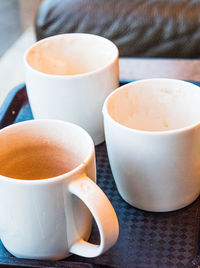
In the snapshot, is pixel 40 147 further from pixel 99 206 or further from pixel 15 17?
pixel 15 17

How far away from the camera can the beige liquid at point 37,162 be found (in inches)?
14.9

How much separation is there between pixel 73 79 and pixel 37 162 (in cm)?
9

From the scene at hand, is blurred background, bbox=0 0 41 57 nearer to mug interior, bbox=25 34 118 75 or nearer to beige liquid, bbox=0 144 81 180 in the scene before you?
mug interior, bbox=25 34 118 75

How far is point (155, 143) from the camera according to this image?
0.34 metres

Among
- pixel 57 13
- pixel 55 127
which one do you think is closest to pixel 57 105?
pixel 55 127

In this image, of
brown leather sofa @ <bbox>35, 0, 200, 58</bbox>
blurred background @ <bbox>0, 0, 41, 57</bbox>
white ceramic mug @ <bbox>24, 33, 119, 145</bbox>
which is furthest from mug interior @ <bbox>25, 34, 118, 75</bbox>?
blurred background @ <bbox>0, 0, 41, 57</bbox>

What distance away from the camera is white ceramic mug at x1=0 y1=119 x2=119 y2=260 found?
0.31 m

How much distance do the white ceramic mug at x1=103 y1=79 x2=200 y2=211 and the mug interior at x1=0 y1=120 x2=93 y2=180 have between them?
0.03 meters

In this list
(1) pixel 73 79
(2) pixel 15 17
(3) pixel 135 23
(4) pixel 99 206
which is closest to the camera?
(4) pixel 99 206

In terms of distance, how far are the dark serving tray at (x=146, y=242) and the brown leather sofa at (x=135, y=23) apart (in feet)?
1.77

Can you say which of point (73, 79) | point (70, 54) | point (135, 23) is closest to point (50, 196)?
point (73, 79)

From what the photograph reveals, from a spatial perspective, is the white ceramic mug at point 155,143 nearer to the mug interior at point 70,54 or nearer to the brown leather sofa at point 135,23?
the mug interior at point 70,54

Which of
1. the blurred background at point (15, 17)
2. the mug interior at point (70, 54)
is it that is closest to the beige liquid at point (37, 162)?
the mug interior at point (70, 54)

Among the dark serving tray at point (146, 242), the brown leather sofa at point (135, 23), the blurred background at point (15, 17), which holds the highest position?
the dark serving tray at point (146, 242)
